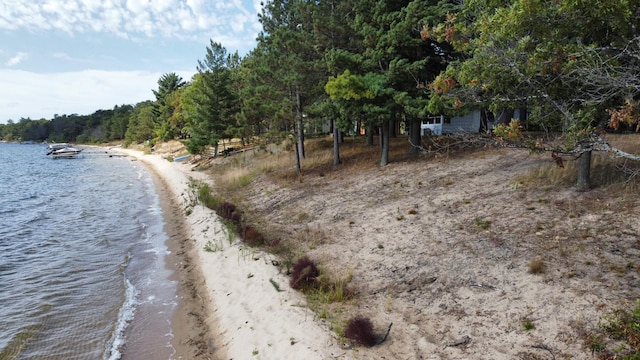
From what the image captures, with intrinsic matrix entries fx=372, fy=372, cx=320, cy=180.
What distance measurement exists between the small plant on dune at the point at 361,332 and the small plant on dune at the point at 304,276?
228 cm

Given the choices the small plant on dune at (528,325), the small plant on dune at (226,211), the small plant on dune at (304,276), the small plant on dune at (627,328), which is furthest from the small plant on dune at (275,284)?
the small plant on dune at (226,211)

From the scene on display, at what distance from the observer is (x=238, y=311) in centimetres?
918

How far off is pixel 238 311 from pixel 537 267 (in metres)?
6.92

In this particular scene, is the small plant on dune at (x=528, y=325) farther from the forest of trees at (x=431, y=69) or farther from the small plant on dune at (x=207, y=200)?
the small plant on dune at (x=207, y=200)

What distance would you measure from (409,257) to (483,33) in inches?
230

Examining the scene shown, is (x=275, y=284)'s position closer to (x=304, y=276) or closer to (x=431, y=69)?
(x=304, y=276)

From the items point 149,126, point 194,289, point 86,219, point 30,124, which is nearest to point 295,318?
point 194,289

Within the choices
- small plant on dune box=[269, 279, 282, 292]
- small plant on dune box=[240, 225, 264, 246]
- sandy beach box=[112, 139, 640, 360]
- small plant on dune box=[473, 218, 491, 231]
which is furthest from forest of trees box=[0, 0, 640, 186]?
small plant on dune box=[240, 225, 264, 246]

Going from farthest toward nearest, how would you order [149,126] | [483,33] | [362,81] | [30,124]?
1. [30,124]
2. [149,126]
3. [362,81]
4. [483,33]

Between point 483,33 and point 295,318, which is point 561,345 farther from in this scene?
point 483,33

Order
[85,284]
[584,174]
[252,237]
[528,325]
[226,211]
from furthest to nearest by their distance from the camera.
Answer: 1. [226,211]
2. [252,237]
3. [85,284]
4. [584,174]
5. [528,325]

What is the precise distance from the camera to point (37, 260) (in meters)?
14.7

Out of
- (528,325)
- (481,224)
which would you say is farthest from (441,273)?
(481,224)

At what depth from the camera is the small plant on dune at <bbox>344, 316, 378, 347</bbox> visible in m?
6.84
